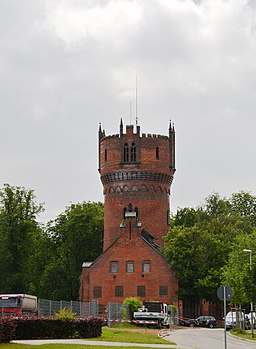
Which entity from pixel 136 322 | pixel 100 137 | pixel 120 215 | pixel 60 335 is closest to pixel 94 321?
pixel 60 335

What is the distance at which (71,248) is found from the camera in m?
92.3

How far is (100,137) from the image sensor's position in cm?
8931

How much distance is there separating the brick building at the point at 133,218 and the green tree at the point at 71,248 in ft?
22.8

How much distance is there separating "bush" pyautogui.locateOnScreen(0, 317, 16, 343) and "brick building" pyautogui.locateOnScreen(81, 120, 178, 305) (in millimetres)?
45653

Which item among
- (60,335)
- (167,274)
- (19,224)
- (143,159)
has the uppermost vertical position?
(143,159)

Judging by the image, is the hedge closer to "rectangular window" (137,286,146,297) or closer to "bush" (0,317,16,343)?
"bush" (0,317,16,343)

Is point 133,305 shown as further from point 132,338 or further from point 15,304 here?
point 132,338

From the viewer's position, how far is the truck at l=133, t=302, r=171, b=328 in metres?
60.4

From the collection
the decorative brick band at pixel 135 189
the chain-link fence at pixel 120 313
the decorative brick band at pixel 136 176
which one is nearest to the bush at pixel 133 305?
the chain-link fence at pixel 120 313

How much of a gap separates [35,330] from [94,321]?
435 cm

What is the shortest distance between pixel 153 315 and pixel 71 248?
33.2m

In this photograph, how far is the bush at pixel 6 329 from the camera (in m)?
32.3

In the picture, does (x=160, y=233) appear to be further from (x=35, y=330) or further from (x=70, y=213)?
(x=35, y=330)

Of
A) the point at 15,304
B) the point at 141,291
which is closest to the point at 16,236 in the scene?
the point at 141,291
